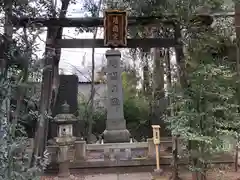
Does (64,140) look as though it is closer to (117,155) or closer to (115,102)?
(117,155)

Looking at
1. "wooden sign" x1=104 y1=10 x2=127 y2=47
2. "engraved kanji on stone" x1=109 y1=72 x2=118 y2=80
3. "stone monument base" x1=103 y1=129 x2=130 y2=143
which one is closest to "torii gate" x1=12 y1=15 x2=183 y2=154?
"wooden sign" x1=104 y1=10 x2=127 y2=47

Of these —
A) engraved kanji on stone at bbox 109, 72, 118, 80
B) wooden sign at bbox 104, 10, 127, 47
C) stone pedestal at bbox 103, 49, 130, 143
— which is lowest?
stone pedestal at bbox 103, 49, 130, 143

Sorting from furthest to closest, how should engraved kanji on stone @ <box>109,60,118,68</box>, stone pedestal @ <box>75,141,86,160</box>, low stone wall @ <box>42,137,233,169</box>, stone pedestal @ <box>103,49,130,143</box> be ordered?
engraved kanji on stone @ <box>109,60,118,68</box>, stone pedestal @ <box>103,49,130,143</box>, stone pedestal @ <box>75,141,86,160</box>, low stone wall @ <box>42,137,233,169</box>

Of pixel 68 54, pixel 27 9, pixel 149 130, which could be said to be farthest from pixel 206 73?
pixel 68 54

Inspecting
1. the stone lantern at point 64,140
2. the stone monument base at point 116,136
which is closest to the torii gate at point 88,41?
the stone lantern at point 64,140

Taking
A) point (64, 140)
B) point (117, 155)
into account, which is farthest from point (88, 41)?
point (117, 155)

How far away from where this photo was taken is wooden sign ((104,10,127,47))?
5.89 m

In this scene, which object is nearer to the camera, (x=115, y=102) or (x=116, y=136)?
(x=116, y=136)

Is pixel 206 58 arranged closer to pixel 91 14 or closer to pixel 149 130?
pixel 91 14

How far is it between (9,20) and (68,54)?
11417mm

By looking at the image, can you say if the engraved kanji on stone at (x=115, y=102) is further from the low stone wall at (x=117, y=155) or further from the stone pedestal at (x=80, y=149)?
the stone pedestal at (x=80, y=149)

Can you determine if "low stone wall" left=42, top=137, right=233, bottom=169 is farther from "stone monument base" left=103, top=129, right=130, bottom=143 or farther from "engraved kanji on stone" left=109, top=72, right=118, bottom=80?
"engraved kanji on stone" left=109, top=72, right=118, bottom=80

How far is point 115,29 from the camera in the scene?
19.5 ft

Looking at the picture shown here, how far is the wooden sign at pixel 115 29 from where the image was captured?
232 inches
